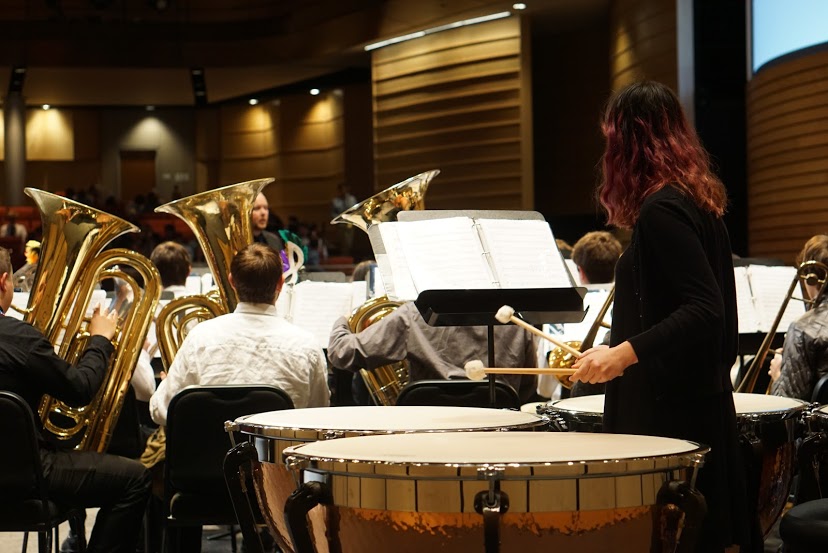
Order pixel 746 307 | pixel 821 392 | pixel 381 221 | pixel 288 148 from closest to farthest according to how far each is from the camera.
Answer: pixel 821 392 → pixel 381 221 → pixel 746 307 → pixel 288 148

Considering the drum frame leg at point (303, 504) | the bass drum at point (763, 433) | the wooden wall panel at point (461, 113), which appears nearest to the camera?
the drum frame leg at point (303, 504)

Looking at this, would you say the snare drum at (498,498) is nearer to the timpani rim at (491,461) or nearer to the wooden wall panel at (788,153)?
the timpani rim at (491,461)

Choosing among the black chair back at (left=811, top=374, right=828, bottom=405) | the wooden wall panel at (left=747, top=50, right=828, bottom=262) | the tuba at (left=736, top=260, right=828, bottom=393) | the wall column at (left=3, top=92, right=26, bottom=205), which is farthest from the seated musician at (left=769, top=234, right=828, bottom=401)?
the wall column at (left=3, top=92, right=26, bottom=205)

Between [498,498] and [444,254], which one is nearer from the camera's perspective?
[498,498]

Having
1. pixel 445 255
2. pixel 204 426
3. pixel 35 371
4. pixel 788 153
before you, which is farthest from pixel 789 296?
pixel 788 153

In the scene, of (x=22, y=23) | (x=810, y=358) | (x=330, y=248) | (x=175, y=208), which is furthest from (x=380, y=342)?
(x=22, y=23)

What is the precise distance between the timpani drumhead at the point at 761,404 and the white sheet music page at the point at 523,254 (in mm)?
544

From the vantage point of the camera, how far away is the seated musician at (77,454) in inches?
122

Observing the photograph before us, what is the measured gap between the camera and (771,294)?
16.7 feet

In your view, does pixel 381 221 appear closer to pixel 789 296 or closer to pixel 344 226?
pixel 789 296

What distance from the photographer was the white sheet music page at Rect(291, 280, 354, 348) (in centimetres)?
465

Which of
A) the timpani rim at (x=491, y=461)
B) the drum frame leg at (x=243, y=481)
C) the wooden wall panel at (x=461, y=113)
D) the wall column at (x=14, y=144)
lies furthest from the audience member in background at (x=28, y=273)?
the wall column at (x=14, y=144)

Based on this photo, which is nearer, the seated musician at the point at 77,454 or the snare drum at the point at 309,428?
the snare drum at the point at 309,428

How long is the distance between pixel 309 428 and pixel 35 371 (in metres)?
1.25
